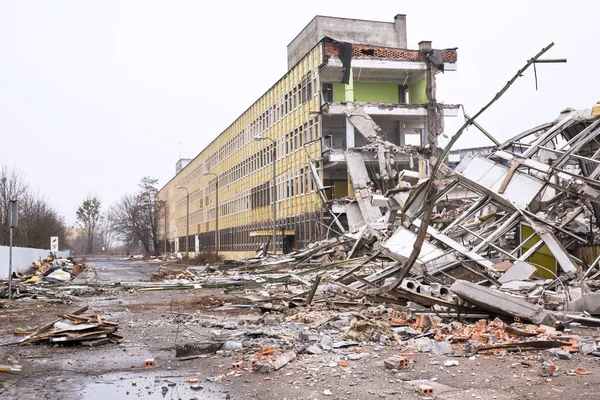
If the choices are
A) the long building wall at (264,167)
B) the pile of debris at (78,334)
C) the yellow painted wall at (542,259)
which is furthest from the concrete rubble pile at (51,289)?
the long building wall at (264,167)

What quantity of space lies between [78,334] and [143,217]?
98148mm

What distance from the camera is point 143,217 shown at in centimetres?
10550

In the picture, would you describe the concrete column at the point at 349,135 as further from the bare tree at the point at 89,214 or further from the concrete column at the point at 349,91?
the bare tree at the point at 89,214

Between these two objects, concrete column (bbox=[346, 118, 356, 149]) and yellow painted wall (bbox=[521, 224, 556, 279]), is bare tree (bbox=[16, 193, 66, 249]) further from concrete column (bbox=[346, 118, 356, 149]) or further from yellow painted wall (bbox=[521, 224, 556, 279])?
yellow painted wall (bbox=[521, 224, 556, 279])

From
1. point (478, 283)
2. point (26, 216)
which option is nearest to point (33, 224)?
point (26, 216)

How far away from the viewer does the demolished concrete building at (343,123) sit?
4056 centimetres

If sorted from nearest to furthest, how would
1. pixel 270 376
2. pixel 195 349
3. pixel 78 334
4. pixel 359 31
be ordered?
pixel 270 376 < pixel 195 349 < pixel 78 334 < pixel 359 31

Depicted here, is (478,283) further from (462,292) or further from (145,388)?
(145,388)

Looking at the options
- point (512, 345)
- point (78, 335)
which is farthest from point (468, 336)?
point (78, 335)

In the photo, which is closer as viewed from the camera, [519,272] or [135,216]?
[519,272]

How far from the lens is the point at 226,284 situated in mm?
23312

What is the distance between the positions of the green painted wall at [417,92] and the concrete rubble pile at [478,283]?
2329 cm

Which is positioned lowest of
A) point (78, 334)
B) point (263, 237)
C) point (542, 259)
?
point (78, 334)

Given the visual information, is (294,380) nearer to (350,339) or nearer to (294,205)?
(350,339)
